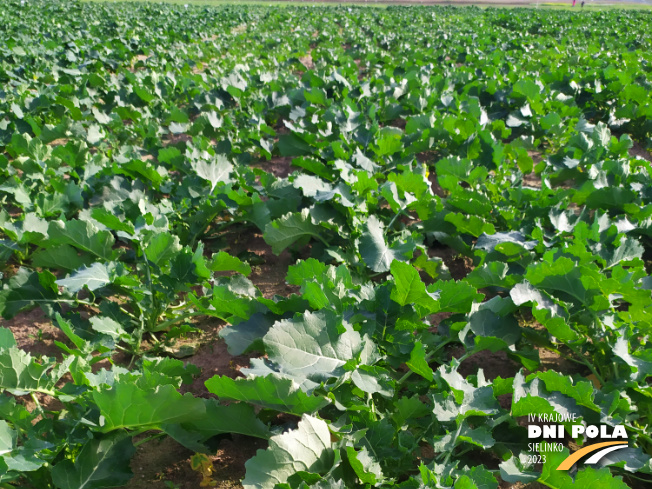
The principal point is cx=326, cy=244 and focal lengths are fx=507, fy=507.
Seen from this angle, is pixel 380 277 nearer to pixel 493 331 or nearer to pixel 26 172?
pixel 493 331

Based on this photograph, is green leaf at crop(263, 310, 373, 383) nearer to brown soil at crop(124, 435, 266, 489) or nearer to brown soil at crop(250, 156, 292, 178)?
brown soil at crop(124, 435, 266, 489)

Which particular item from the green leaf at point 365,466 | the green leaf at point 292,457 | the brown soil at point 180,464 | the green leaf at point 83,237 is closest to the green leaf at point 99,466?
the brown soil at point 180,464

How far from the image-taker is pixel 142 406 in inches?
65.2

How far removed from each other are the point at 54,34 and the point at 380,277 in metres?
12.8

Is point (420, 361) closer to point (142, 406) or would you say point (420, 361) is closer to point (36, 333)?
point (142, 406)

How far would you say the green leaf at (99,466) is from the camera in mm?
1714

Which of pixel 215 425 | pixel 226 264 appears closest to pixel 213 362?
pixel 226 264

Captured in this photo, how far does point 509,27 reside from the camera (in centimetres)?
1875

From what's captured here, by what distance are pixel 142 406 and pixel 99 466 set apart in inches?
13.4

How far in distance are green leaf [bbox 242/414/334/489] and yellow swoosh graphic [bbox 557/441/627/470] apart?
900 mm

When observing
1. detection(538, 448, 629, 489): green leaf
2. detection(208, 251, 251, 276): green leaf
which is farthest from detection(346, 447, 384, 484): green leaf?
detection(208, 251, 251, 276): green leaf

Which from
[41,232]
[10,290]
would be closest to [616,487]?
[10,290]

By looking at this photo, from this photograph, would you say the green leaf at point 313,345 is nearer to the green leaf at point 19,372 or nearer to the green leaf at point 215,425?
the green leaf at point 215,425

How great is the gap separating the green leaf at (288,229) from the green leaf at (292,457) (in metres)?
1.56
